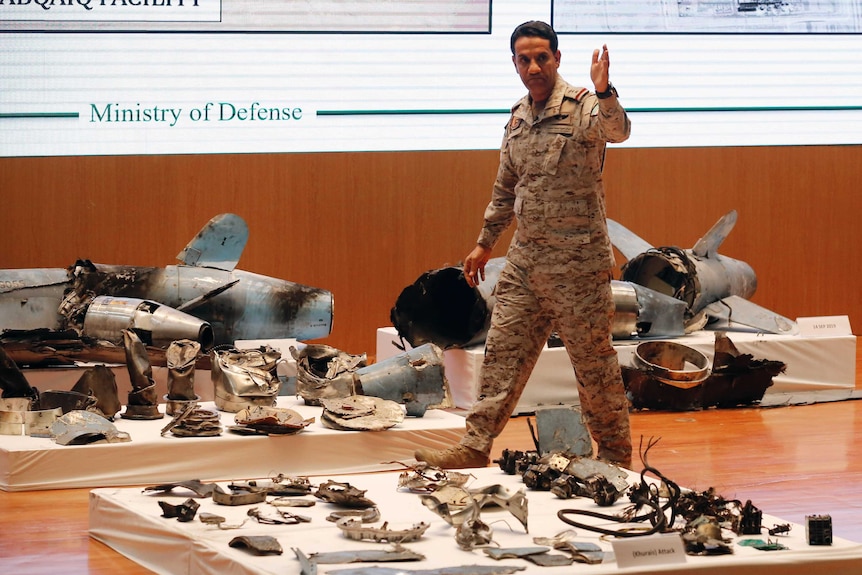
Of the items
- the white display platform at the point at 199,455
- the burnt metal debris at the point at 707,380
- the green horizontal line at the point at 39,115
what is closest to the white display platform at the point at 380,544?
the white display platform at the point at 199,455

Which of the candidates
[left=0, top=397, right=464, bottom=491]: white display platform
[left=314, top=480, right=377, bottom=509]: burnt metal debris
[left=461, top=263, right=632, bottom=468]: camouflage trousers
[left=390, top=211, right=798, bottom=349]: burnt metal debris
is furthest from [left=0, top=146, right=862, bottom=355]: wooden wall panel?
[left=314, top=480, right=377, bottom=509]: burnt metal debris

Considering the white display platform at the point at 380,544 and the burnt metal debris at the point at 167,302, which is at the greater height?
the burnt metal debris at the point at 167,302

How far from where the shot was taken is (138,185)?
8695 mm

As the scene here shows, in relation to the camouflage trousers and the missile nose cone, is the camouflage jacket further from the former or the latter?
the missile nose cone

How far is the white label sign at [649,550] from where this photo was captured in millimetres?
3691

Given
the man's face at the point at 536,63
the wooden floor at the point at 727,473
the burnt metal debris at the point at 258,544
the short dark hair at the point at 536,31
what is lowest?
the wooden floor at the point at 727,473

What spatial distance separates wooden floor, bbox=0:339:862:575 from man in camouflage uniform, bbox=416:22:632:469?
0.72 metres

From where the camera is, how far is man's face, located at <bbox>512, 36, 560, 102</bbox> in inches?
199

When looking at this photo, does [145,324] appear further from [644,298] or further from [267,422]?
[644,298]

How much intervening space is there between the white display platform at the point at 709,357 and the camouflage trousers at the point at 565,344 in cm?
197

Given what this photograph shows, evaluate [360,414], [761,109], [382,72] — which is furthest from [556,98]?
[761,109]

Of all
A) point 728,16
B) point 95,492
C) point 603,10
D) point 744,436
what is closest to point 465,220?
point 603,10

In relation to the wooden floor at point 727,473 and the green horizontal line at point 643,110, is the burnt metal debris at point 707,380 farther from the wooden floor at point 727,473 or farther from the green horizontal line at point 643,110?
the green horizontal line at point 643,110

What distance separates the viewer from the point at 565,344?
5125mm
